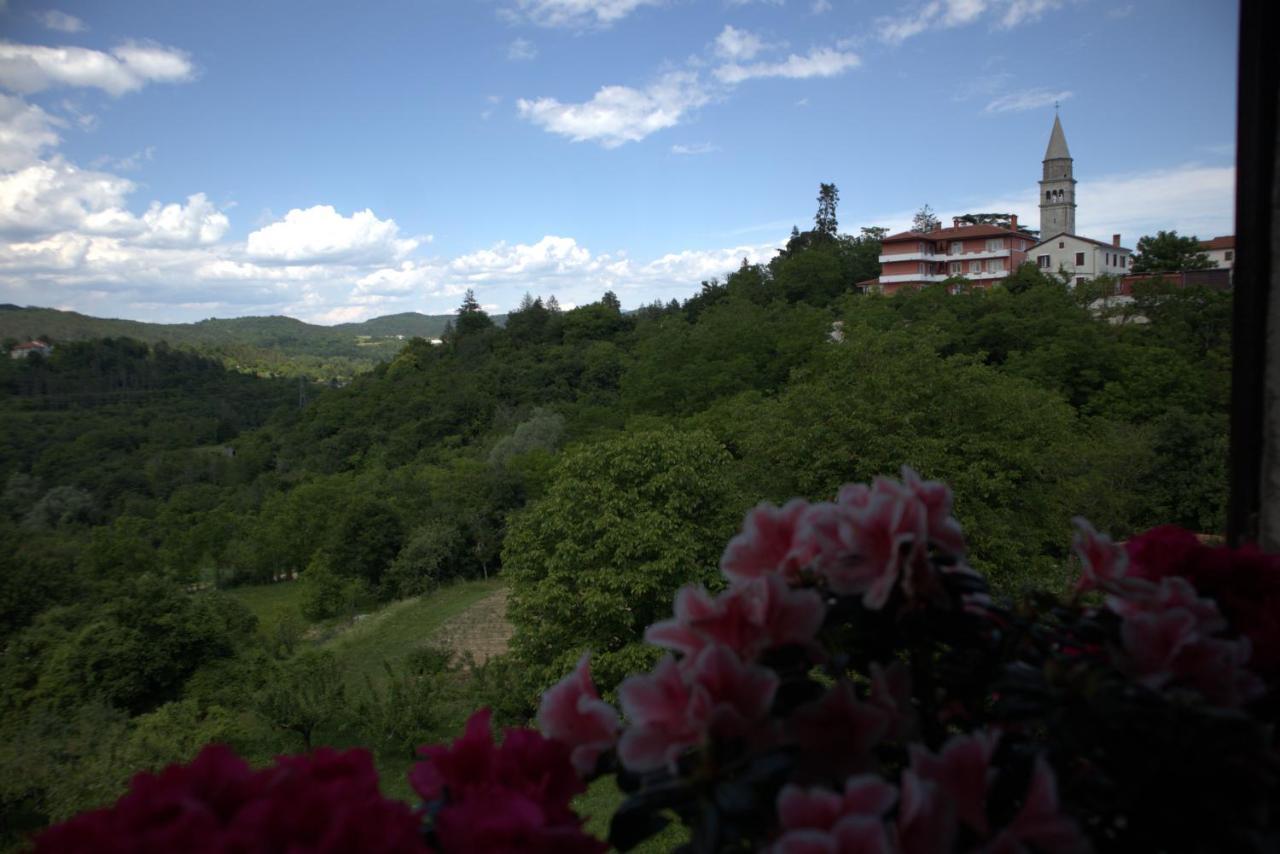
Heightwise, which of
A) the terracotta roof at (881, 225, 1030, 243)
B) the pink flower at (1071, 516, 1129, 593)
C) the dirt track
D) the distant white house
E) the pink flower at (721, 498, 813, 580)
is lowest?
the dirt track

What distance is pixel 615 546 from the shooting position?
48.1 feet

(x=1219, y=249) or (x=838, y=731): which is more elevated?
(x=1219, y=249)

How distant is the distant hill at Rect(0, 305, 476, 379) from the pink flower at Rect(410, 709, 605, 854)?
115m

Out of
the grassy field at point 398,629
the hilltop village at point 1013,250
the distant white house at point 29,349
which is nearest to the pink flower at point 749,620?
the grassy field at point 398,629

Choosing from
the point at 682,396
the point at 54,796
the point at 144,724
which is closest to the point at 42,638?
the point at 144,724

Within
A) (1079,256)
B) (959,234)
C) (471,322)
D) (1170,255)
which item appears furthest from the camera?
(471,322)

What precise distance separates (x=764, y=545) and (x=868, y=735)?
1.04 ft

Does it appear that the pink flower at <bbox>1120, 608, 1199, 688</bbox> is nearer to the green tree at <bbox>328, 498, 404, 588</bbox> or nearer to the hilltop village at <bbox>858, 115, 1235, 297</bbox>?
the green tree at <bbox>328, 498, 404, 588</bbox>

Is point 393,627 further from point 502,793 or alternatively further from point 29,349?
point 29,349

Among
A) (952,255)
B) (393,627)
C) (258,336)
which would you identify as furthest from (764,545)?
(258,336)

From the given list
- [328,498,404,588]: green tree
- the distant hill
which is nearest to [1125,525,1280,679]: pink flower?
[328,498,404,588]: green tree

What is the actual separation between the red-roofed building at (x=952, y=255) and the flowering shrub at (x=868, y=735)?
179 feet

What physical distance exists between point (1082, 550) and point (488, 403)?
61797 mm

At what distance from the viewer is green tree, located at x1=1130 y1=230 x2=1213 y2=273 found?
39.8 metres
